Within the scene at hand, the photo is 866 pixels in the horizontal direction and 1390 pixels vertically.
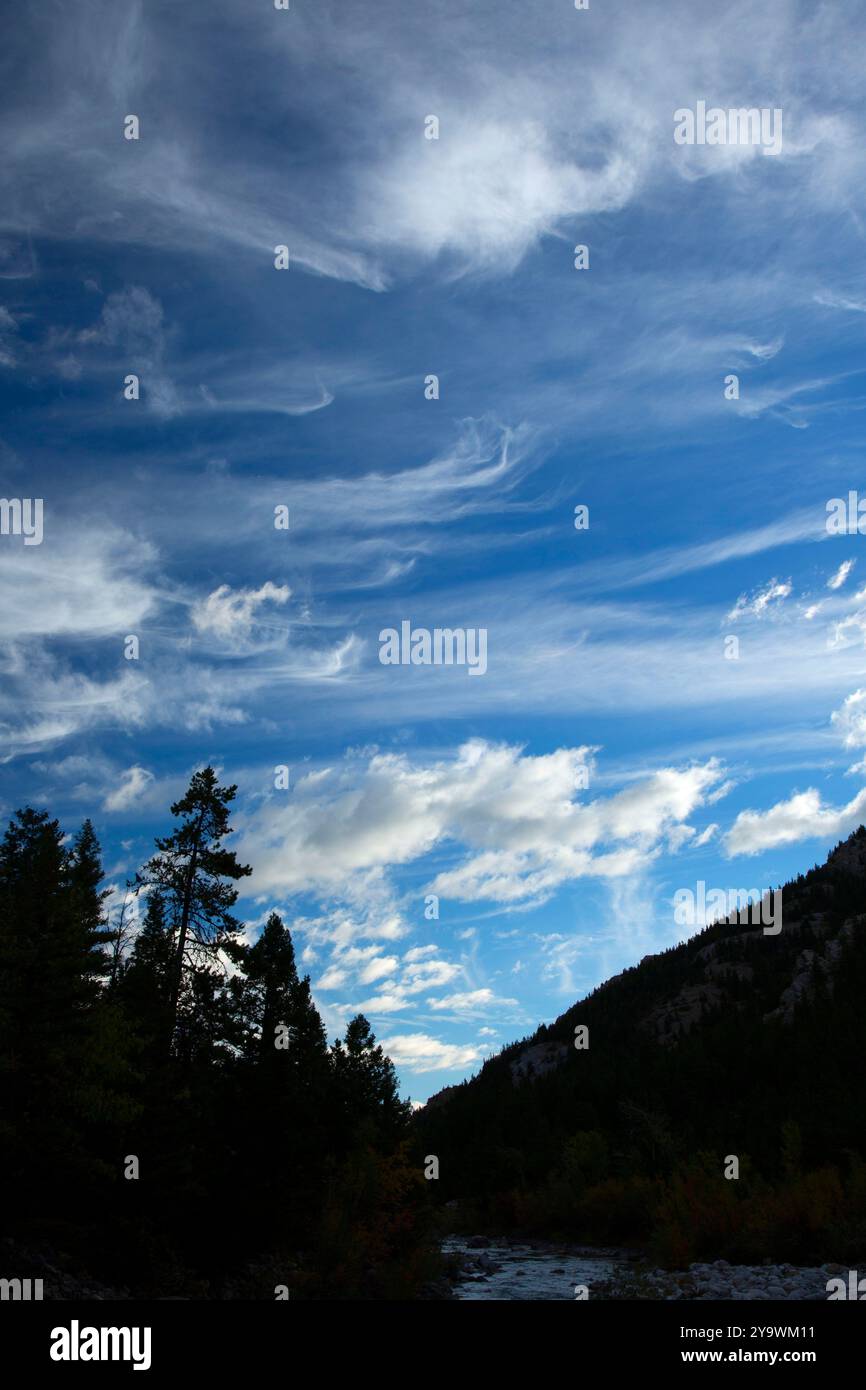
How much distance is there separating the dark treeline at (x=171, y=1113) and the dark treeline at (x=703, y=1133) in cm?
1525

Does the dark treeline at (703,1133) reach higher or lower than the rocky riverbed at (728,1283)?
lower

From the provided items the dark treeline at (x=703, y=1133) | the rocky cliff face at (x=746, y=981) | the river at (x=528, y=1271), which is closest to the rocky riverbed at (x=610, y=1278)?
the river at (x=528, y=1271)

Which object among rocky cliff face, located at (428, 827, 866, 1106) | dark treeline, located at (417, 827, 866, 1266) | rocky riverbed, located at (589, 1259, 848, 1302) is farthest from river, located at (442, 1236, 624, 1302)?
rocky cliff face, located at (428, 827, 866, 1106)

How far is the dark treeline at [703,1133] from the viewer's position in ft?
132

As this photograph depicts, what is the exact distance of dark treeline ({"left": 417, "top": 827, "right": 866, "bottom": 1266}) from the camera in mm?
40156

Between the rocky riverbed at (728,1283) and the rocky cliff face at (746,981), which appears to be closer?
the rocky riverbed at (728,1283)

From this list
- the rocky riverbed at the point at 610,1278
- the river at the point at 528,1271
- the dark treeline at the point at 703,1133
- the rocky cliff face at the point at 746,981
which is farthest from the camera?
the rocky cliff face at the point at 746,981

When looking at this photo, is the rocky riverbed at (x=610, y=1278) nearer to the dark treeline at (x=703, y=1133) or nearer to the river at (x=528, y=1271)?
the river at (x=528, y=1271)

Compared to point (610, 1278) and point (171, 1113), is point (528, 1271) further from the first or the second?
point (171, 1113)

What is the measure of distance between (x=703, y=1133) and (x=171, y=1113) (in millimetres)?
66319

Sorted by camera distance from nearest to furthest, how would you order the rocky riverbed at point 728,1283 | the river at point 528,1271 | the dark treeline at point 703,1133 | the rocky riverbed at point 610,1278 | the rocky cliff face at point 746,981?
1. the rocky riverbed at point 728,1283
2. the rocky riverbed at point 610,1278
3. the river at point 528,1271
4. the dark treeline at point 703,1133
5. the rocky cliff face at point 746,981

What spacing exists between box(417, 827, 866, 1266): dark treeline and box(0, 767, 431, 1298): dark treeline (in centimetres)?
1525
